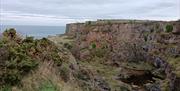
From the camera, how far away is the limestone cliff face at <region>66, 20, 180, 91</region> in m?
57.3

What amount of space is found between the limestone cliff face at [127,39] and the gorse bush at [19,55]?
38875mm

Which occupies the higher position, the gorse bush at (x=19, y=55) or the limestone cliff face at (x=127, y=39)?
the gorse bush at (x=19, y=55)

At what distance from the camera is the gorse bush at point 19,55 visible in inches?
383

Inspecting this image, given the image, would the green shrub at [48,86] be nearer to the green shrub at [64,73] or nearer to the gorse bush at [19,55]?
the gorse bush at [19,55]

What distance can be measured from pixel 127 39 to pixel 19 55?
60863 mm

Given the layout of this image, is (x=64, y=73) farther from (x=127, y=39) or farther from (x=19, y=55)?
(x=127, y=39)

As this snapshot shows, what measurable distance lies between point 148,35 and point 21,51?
183ft

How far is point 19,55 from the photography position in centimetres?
1078

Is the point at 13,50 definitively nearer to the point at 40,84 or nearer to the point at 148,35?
the point at 40,84

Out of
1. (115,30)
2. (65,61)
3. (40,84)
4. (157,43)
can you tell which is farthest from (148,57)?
(40,84)

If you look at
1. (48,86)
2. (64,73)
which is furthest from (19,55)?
(64,73)

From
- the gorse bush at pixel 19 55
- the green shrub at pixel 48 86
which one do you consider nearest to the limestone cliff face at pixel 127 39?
the gorse bush at pixel 19 55

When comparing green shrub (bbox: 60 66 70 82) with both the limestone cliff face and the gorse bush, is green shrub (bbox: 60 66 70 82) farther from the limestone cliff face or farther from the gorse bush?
the limestone cliff face

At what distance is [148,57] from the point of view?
6203 centimetres
